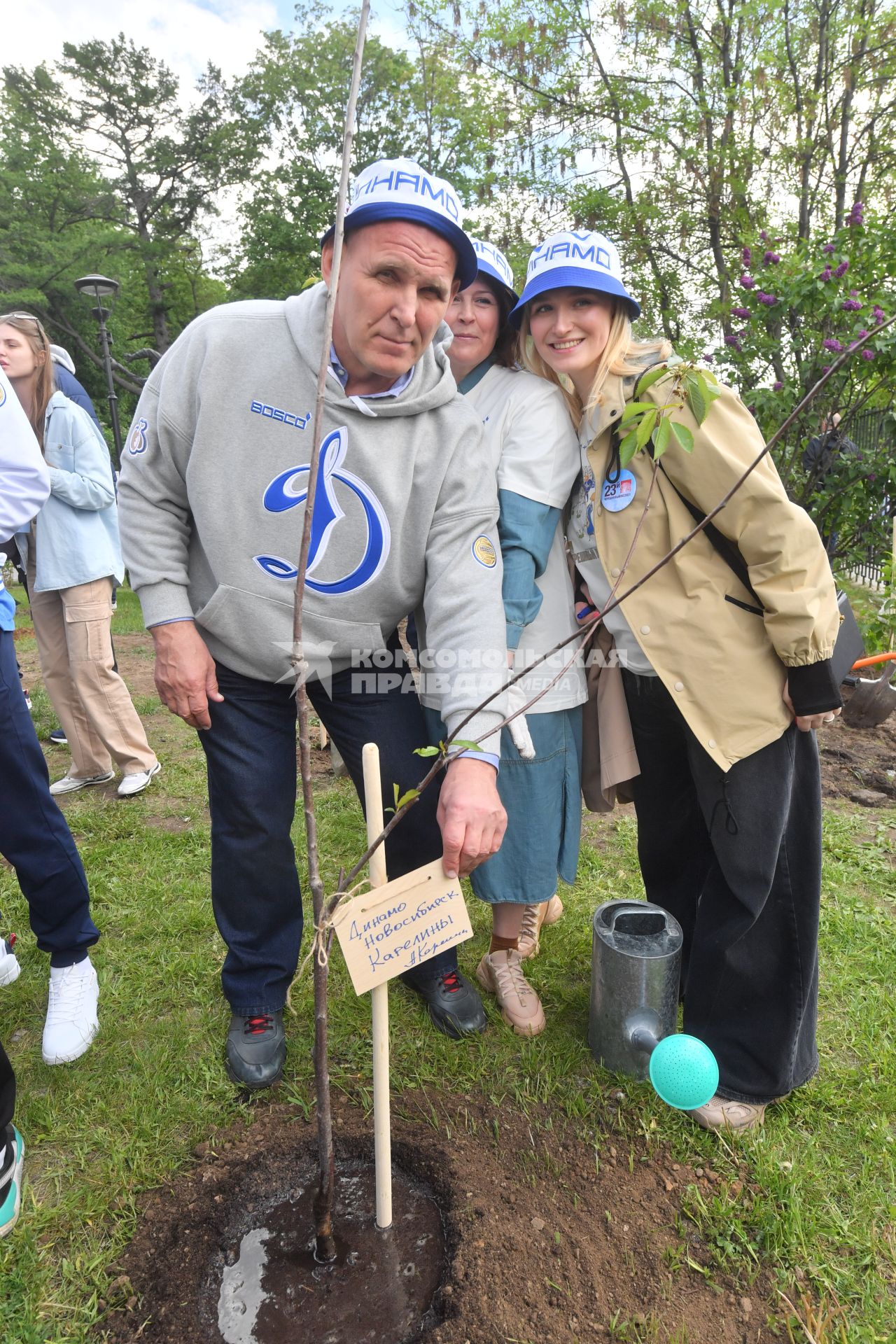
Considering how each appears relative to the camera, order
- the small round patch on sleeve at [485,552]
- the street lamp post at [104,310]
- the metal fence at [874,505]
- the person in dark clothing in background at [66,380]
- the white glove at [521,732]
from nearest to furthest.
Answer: the small round patch on sleeve at [485,552] → the white glove at [521,732] → the person in dark clothing in background at [66,380] → the metal fence at [874,505] → the street lamp post at [104,310]

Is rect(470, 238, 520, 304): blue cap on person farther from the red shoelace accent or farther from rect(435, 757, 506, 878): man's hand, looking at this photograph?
the red shoelace accent

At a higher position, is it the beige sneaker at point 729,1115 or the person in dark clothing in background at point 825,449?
the person in dark clothing in background at point 825,449

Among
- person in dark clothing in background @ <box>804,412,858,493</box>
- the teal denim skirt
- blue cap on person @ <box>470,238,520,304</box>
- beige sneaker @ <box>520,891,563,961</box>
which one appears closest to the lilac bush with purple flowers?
person in dark clothing in background @ <box>804,412,858,493</box>

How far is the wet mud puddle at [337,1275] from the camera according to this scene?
1.55 meters

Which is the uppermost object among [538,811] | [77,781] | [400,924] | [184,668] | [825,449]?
[825,449]

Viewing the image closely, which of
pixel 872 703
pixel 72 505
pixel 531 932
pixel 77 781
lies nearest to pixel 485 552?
pixel 531 932

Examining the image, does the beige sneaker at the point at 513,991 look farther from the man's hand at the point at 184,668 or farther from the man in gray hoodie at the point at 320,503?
the man's hand at the point at 184,668

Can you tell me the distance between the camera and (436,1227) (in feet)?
5.76

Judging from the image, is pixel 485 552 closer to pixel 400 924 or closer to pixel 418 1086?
pixel 400 924

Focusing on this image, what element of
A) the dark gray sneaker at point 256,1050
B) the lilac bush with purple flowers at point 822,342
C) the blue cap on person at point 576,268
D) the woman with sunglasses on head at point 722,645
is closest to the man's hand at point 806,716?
the woman with sunglasses on head at point 722,645

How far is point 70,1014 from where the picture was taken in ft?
7.67

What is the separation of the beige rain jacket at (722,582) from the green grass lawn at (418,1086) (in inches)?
39.9

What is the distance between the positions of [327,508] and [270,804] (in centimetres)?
82

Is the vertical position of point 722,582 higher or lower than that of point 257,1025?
higher
